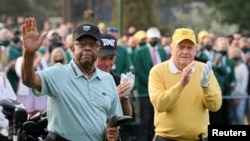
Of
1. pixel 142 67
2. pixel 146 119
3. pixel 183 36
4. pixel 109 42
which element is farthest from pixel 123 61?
pixel 183 36

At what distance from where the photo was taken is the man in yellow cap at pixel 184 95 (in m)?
10.7

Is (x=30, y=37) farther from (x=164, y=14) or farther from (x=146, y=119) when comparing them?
(x=164, y=14)

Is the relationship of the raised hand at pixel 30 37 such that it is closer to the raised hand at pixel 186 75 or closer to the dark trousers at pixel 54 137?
the dark trousers at pixel 54 137

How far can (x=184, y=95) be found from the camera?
1068 centimetres

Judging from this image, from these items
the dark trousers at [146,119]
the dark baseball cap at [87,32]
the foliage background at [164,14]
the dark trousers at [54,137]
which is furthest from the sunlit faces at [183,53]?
the foliage background at [164,14]

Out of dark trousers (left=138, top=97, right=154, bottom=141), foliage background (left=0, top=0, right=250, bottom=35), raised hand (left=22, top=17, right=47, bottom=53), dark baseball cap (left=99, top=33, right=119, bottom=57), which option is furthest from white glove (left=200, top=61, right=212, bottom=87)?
foliage background (left=0, top=0, right=250, bottom=35)

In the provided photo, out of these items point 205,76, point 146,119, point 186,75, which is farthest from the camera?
point 146,119

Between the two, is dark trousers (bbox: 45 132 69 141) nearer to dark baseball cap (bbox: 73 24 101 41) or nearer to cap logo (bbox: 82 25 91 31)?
dark baseball cap (bbox: 73 24 101 41)

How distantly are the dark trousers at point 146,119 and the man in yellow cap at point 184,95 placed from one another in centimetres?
764

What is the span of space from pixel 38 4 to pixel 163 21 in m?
9.57

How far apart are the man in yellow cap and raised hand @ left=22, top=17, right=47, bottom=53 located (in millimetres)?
2649

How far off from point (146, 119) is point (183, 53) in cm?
797

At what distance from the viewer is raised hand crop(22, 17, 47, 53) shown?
8164 mm

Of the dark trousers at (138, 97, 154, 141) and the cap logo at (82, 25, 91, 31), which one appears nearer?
the cap logo at (82, 25, 91, 31)
